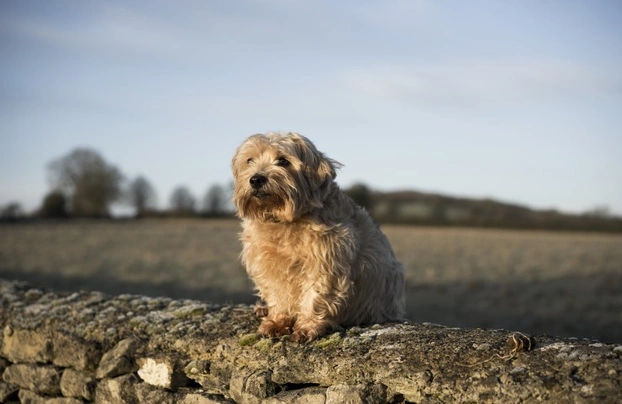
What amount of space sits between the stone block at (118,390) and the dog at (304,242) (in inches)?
46.5

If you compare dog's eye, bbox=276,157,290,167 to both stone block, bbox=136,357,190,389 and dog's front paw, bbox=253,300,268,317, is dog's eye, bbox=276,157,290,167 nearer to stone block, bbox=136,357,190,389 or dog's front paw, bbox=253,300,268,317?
dog's front paw, bbox=253,300,268,317

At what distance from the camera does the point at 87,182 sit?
6034cm

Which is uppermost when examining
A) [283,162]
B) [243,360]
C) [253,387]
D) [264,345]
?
[283,162]

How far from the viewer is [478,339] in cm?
413

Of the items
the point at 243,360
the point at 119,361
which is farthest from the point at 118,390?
the point at 243,360

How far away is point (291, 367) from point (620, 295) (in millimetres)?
19723

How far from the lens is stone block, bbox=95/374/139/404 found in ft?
A: 16.6

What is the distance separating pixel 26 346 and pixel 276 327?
2.66 meters

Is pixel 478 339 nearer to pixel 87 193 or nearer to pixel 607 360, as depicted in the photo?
pixel 607 360

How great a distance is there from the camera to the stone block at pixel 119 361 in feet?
17.1

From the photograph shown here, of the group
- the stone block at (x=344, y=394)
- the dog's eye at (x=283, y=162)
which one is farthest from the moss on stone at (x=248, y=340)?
the dog's eye at (x=283, y=162)

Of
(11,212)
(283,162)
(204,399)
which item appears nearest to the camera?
(204,399)

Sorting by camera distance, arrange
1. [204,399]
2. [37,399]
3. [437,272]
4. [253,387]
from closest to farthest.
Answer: [253,387]
[204,399]
[37,399]
[437,272]

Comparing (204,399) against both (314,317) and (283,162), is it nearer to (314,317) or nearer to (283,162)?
(314,317)
